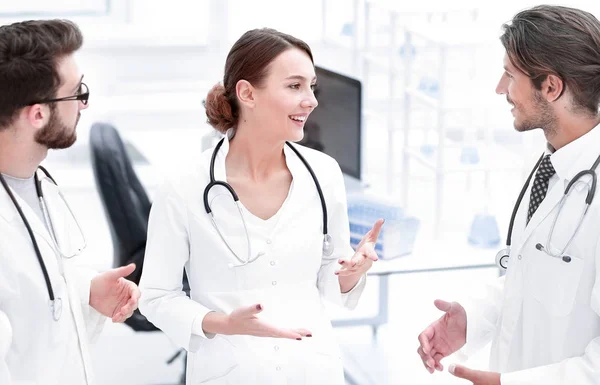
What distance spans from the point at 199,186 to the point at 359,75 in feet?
9.31

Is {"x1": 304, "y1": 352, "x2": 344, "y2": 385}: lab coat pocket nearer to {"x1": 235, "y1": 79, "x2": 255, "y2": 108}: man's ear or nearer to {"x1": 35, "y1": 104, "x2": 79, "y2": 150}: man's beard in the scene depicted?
{"x1": 235, "y1": 79, "x2": 255, "y2": 108}: man's ear

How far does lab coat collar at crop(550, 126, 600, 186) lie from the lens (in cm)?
201

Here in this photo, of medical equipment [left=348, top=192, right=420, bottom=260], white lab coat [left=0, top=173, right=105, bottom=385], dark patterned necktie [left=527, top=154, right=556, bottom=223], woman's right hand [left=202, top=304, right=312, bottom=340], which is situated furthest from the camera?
medical equipment [left=348, top=192, right=420, bottom=260]

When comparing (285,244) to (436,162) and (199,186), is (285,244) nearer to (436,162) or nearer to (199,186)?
(199,186)

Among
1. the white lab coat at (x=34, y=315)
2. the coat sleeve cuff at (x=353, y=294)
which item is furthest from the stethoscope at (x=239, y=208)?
the white lab coat at (x=34, y=315)

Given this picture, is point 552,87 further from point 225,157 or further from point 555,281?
point 225,157

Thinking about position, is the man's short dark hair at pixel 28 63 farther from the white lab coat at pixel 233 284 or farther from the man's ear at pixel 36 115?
the white lab coat at pixel 233 284

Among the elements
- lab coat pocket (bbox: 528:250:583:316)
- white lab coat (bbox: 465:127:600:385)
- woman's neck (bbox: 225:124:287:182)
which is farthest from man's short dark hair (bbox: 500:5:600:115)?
woman's neck (bbox: 225:124:287:182)

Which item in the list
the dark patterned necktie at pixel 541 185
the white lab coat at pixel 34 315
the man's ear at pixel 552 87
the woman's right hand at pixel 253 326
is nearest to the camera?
the white lab coat at pixel 34 315

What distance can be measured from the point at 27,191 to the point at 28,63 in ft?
0.93

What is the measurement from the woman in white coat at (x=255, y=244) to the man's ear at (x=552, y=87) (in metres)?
0.48

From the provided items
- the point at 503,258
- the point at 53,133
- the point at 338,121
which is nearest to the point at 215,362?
the point at 53,133

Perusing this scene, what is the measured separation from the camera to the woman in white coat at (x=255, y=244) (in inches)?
80.8

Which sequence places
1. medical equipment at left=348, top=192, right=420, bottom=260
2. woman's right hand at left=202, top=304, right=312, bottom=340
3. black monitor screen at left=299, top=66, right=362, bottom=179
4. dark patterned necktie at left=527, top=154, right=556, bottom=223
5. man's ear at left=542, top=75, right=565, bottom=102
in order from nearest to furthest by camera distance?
woman's right hand at left=202, top=304, right=312, bottom=340
man's ear at left=542, top=75, right=565, bottom=102
dark patterned necktie at left=527, top=154, right=556, bottom=223
medical equipment at left=348, top=192, right=420, bottom=260
black monitor screen at left=299, top=66, right=362, bottom=179
